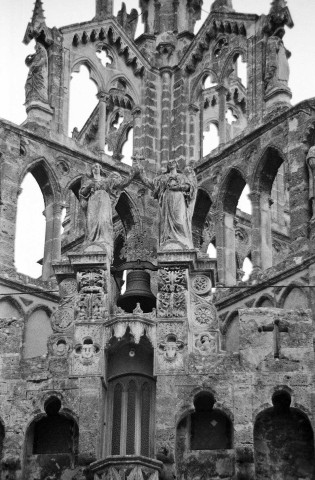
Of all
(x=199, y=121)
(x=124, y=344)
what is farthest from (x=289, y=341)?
(x=199, y=121)

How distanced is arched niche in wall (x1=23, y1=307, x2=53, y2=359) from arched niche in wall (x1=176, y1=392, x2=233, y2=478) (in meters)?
9.21

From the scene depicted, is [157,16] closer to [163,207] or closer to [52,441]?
[163,207]

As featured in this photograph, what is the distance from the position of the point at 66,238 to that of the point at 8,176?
18.8 ft

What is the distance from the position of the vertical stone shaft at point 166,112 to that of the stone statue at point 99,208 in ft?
31.5

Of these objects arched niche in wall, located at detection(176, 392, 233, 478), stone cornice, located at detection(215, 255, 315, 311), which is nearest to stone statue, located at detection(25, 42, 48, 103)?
stone cornice, located at detection(215, 255, 315, 311)

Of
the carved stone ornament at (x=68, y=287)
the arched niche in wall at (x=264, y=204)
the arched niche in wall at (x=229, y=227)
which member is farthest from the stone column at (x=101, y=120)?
the carved stone ornament at (x=68, y=287)

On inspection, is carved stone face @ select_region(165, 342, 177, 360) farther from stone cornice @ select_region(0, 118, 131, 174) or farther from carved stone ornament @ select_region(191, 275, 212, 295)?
stone cornice @ select_region(0, 118, 131, 174)

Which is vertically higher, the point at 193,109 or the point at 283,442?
the point at 193,109

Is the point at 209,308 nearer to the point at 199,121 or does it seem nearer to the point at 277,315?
the point at 277,315

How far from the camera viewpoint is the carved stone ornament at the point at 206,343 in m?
45.3

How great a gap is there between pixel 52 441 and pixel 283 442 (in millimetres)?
5129

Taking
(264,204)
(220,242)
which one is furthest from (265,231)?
(220,242)

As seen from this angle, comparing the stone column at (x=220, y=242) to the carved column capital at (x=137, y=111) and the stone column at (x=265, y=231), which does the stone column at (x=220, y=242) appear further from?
the carved column capital at (x=137, y=111)

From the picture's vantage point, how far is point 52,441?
45000 millimetres
